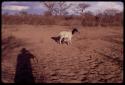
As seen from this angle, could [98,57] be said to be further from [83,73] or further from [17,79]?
[17,79]

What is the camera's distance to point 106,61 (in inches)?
249

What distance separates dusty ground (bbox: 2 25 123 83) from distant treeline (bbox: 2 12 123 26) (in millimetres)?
3673

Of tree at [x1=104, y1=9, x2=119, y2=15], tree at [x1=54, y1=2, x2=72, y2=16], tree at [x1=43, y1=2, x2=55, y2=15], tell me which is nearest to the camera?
tree at [x1=104, y1=9, x2=119, y2=15]

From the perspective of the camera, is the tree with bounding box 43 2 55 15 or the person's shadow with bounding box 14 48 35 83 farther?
the tree with bounding box 43 2 55 15

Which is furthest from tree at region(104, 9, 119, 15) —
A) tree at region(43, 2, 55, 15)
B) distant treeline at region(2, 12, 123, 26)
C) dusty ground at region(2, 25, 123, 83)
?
dusty ground at region(2, 25, 123, 83)

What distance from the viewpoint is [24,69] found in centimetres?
560

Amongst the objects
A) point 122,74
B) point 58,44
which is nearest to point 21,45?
point 58,44

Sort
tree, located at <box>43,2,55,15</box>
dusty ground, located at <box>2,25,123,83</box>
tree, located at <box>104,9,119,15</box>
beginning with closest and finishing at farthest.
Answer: dusty ground, located at <box>2,25,123,83</box>
tree, located at <box>104,9,119,15</box>
tree, located at <box>43,2,55,15</box>

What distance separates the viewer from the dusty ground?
521 centimetres

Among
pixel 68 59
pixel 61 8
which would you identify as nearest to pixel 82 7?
pixel 61 8

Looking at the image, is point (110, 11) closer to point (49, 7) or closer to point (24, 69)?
point (49, 7)

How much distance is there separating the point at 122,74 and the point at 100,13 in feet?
30.6

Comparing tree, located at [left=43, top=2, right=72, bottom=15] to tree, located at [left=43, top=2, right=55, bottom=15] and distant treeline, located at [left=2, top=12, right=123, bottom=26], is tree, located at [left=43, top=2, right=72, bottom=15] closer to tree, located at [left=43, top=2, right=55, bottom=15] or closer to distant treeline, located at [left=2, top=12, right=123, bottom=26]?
tree, located at [left=43, top=2, right=55, bottom=15]

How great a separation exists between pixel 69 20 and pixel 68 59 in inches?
296
